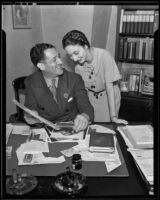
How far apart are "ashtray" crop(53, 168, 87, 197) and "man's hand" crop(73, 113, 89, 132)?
0.42 m

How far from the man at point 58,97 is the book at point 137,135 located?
7.2 inches

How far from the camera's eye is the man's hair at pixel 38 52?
1068 millimetres

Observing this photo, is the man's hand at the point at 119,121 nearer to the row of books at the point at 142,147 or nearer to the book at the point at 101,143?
the row of books at the point at 142,147

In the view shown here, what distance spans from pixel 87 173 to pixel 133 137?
1.11ft

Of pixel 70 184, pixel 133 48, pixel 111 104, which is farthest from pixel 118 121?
pixel 133 48

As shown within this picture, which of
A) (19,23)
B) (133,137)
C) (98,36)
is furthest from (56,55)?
(133,137)

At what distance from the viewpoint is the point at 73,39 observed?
3.49 feet

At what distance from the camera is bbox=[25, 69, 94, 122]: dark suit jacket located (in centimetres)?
124

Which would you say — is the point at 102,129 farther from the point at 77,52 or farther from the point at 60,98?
the point at 77,52

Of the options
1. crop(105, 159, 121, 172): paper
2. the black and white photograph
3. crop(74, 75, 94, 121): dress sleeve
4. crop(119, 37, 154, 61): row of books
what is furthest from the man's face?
crop(119, 37, 154, 61): row of books

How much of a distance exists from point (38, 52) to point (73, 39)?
5.8 inches

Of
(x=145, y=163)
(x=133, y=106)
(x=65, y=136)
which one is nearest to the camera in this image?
(x=145, y=163)

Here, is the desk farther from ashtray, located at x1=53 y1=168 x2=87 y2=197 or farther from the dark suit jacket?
the dark suit jacket

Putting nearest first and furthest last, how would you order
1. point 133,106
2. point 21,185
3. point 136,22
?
point 21,185
point 133,106
point 136,22
